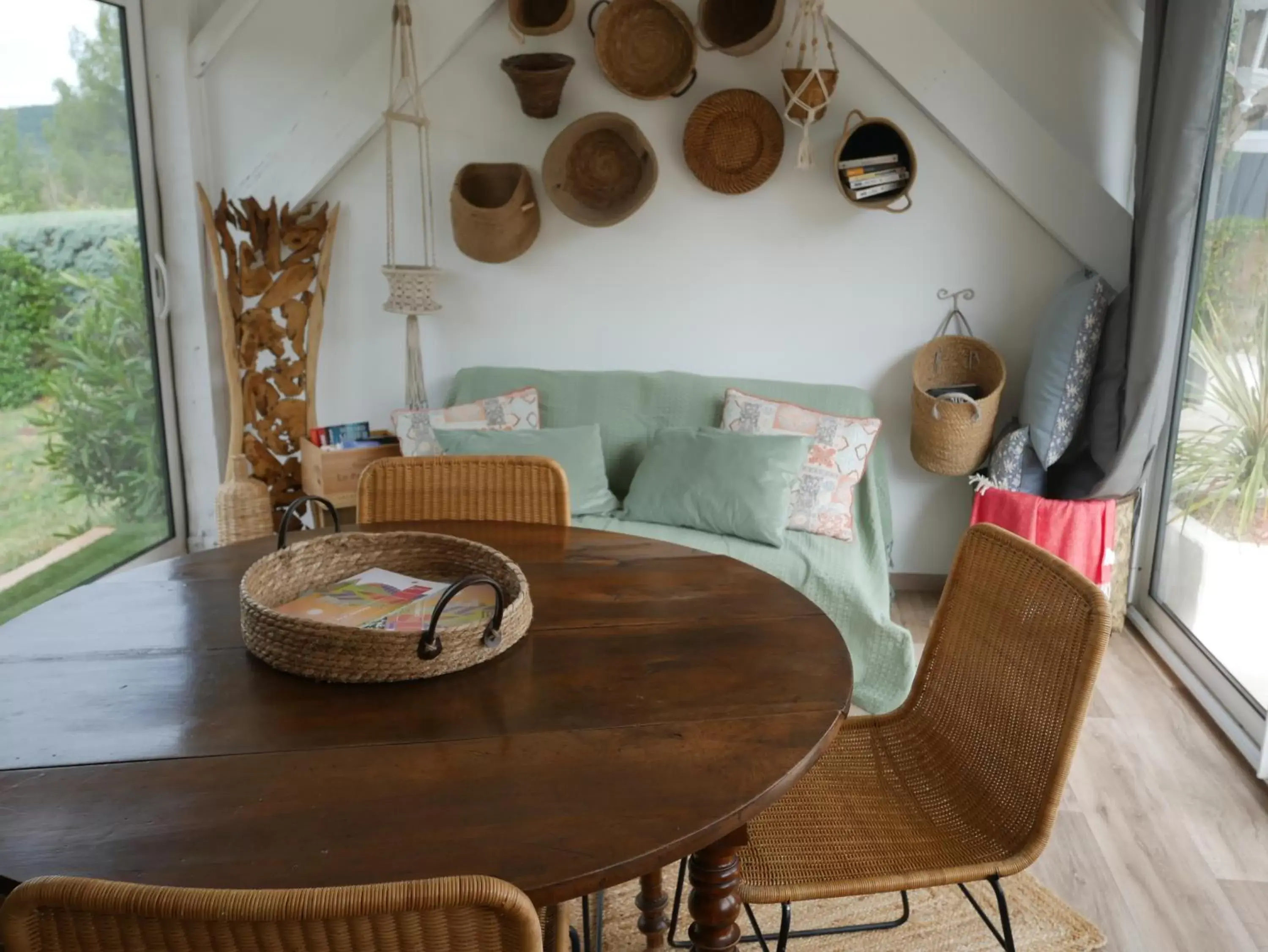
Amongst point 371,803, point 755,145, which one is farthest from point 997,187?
point 371,803

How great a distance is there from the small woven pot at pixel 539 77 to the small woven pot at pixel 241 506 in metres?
1.56

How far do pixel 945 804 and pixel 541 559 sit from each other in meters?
0.78

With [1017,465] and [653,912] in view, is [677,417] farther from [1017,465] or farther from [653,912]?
[653,912]

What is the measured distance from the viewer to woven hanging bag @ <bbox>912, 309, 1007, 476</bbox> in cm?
321

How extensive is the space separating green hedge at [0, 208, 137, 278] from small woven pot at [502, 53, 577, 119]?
1364mm

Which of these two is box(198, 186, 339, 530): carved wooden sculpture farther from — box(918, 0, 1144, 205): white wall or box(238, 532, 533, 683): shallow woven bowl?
box(918, 0, 1144, 205): white wall

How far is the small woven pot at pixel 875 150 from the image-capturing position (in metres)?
3.19

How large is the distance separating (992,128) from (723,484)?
4.73ft

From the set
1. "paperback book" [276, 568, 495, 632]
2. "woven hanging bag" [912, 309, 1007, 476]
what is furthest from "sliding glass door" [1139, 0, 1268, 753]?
"paperback book" [276, 568, 495, 632]

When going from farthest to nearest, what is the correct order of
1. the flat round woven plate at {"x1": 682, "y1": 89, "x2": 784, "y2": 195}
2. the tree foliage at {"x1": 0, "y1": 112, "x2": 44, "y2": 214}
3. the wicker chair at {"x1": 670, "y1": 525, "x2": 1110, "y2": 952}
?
the flat round woven plate at {"x1": 682, "y1": 89, "x2": 784, "y2": 195} → the tree foliage at {"x1": 0, "y1": 112, "x2": 44, "y2": 214} → the wicker chair at {"x1": 670, "y1": 525, "x2": 1110, "y2": 952}

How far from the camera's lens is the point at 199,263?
3566 millimetres

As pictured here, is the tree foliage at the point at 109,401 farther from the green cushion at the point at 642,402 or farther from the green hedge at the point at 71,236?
the green cushion at the point at 642,402

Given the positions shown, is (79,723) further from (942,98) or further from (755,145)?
(942,98)

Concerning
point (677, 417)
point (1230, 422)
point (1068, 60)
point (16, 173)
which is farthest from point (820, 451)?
point (16, 173)
